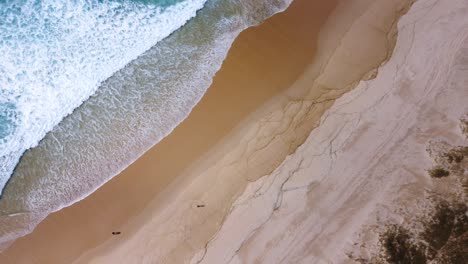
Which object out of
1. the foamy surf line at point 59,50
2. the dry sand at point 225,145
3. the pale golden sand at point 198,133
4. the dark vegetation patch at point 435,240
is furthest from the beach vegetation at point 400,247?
the foamy surf line at point 59,50

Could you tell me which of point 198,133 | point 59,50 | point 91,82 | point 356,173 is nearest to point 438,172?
point 356,173

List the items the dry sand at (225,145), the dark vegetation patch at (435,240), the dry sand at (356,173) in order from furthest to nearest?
1. the dry sand at (225,145)
2. the dry sand at (356,173)
3. the dark vegetation patch at (435,240)

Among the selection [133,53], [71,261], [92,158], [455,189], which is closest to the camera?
[455,189]

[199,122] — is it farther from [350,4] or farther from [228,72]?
[350,4]

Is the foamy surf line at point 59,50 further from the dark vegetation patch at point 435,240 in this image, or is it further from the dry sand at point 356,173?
the dark vegetation patch at point 435,240

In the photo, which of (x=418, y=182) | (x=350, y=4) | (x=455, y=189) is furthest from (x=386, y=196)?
(x=350, y=4)

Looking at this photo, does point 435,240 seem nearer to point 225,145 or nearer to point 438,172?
point 438,172
